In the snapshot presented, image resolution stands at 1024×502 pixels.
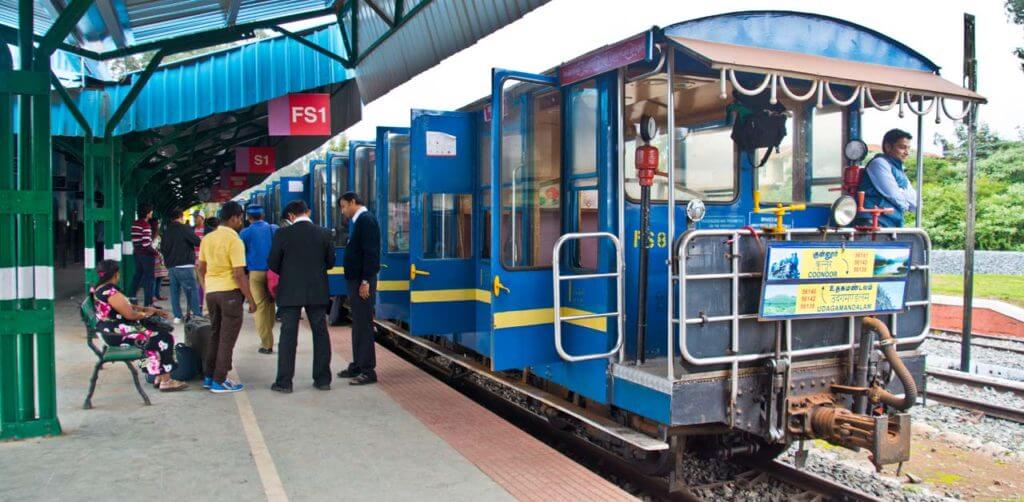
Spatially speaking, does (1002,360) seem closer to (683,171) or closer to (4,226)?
(683,171)

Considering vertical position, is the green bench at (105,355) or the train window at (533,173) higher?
the train window at (533,173)

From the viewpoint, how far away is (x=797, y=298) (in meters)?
4.67

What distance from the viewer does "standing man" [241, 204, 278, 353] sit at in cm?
875

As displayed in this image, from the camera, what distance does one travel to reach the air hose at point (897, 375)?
4680mm

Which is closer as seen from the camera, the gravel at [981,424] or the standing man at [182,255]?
the gravel at [981,424]

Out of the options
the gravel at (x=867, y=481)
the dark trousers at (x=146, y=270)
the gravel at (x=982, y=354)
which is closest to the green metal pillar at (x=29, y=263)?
the gravel at (x=867, y=481)

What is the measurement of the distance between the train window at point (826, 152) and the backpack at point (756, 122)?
51cm

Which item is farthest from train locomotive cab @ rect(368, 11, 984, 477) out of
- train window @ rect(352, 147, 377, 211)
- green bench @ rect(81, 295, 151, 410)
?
train window @ rect(352, 147, 377, 211)

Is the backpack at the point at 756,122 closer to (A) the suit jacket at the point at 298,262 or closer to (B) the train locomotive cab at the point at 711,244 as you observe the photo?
(B) the train locomotive cab at the point at 711,244

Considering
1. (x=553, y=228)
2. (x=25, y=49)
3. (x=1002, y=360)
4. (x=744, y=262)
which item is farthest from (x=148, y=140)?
(x=1002, y=360)

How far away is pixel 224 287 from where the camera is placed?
6.96 metres

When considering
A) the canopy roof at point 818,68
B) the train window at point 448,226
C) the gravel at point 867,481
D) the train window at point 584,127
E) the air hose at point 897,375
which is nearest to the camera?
the canopy roof at point 818,68

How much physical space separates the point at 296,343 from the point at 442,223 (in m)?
1.75

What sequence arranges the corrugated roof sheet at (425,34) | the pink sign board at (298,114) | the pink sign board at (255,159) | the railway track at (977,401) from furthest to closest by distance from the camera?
the pink sign board at (255,159)
the pink sign board at (298,114)
the railway track at (977,401)
the corrugated roof sheet at (425,34)
